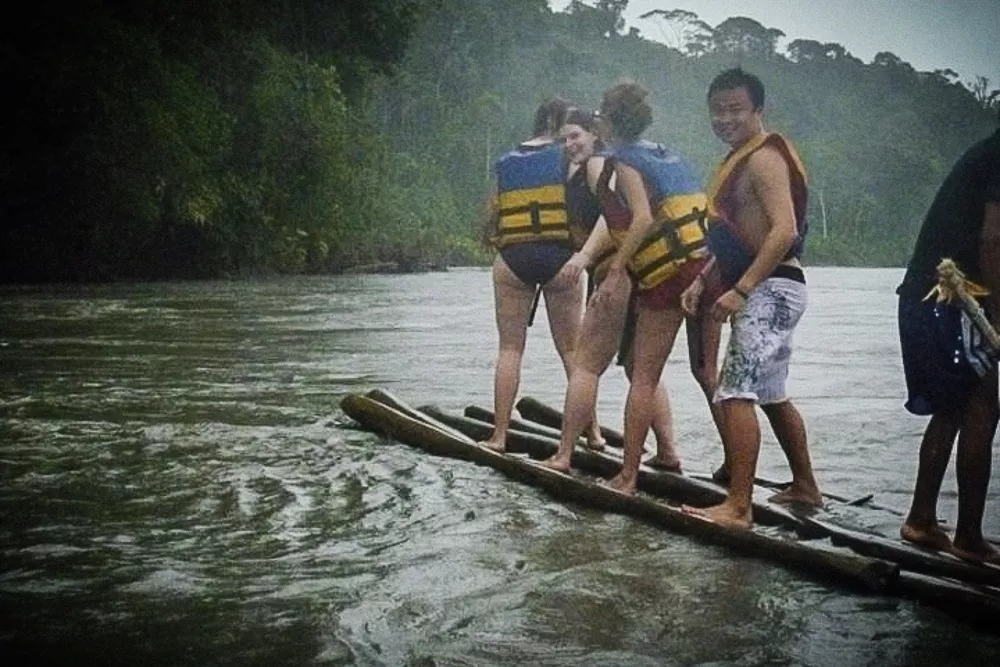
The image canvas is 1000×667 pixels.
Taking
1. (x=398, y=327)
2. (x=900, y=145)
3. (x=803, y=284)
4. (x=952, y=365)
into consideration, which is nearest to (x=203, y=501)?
(x=803, y=284)

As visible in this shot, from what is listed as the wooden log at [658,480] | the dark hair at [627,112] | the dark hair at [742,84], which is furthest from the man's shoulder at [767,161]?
the wooden log at [658,480]

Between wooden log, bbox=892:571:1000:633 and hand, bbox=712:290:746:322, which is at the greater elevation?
hand, bbox=712:290:746:322

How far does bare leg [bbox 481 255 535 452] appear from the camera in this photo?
621cm

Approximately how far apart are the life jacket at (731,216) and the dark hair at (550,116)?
1.29m

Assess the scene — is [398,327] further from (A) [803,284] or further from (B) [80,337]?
(A) [803,284]

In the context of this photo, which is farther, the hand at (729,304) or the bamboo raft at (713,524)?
the hand at (729,304)

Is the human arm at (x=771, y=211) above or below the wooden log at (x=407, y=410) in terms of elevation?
above

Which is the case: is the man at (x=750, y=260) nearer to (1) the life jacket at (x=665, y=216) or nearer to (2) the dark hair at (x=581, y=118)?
(1) the life jacket at (x=665, y=216)

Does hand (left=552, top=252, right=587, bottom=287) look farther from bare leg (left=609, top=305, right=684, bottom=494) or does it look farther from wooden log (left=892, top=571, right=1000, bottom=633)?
wooden log (left=892, top=571, right=1000, bottom=633)

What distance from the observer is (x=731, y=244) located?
188 inches

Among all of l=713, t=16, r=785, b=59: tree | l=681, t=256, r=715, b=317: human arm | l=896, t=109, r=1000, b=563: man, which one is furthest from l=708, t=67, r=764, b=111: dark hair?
l=713, t=16, r=785, b=59: tree

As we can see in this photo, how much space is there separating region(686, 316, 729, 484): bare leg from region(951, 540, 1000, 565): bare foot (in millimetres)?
1205

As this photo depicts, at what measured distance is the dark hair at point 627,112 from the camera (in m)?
5.18

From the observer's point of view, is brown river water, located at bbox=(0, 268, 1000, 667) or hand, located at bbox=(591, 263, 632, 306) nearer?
brown river water, located at bbox=(0, 268, 1000, 667)
